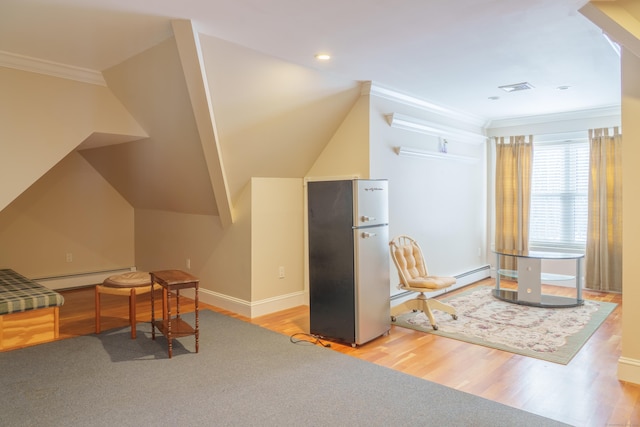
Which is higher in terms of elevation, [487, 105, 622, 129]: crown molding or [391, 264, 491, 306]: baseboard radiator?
[487, 105, 622, 129]: crown molding

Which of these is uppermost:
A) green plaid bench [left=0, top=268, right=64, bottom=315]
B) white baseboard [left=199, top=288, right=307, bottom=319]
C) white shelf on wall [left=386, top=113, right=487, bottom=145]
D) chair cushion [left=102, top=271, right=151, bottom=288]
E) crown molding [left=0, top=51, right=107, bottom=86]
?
crown molding [left=0, top=51, right=107, bottom=86]

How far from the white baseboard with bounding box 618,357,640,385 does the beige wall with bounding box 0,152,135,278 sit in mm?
6121

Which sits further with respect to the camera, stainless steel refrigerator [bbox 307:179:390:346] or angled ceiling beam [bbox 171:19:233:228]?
stainless steel refrigerator [bbox 307:179:390:346]

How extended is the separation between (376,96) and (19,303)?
3829 mm

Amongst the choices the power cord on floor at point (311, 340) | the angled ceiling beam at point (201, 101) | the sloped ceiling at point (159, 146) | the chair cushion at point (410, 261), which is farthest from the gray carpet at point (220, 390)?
the sloped ceiling at point (159, 146)

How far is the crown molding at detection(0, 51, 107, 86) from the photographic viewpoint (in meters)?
3.46

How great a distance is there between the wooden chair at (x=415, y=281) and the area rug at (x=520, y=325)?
0.47ft

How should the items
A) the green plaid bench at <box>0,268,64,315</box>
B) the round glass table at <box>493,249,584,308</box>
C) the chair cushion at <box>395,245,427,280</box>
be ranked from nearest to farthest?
the green plaid bench at <box>0,268,64,315</box> < the chair cushion at <box>395,245,427,280</box> < the round glass table at <box>493,249,584,308</box>

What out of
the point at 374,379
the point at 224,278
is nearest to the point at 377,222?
the point at 374,379

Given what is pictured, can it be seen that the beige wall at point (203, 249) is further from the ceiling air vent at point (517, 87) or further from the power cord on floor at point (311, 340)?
the ceiling air vent at point (517, 87)

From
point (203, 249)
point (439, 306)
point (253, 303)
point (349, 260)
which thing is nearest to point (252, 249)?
point (253, 303)

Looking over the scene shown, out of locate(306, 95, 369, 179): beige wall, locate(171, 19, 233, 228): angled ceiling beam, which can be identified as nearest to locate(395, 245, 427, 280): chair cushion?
Answer: locate(306, 95, 369, 179): beige wall

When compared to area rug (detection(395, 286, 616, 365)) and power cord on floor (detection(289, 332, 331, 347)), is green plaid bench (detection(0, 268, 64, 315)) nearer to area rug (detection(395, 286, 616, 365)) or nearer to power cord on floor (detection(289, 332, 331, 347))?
power cord on floor (detection(289, 332, 331, 347))

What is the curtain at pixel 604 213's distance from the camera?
18.4ft
